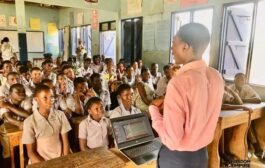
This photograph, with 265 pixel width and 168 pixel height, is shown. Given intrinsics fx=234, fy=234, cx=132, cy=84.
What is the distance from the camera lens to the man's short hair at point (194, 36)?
1004mm

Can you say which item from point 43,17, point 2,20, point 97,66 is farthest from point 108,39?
point 2,20

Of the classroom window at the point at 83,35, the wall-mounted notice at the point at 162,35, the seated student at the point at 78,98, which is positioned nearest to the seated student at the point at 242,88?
the seated student at the point at 78,98

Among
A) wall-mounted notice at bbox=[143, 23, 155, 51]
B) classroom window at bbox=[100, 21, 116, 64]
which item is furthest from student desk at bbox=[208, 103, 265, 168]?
classroom window at bbox=[100, 21, 116, 64]

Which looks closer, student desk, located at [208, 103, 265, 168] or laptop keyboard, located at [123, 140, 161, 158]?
laptop keyboard, located at [123, 140, 161, 158]

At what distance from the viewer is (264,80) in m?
4.48

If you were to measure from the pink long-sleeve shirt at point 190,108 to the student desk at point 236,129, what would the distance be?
3.76ft

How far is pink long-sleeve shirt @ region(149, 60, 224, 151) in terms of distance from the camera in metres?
0.97

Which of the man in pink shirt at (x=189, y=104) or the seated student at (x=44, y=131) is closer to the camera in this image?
the man in pink shirt at (x=189, y=104)

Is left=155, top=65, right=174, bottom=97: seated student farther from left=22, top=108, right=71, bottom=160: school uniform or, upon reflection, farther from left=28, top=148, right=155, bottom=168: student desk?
left=28, top=148, right=155, bottom=168: student desk

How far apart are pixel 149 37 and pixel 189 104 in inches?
236

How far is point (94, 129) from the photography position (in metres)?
2.11

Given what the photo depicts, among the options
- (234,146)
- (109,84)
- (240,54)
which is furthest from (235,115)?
(240,54)

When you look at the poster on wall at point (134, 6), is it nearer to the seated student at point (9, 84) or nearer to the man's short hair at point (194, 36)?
the seated student at point (9, 84)

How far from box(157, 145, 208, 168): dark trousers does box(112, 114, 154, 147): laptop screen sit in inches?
14.9
